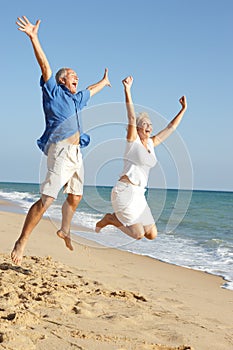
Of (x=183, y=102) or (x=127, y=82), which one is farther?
(x=183, y=102)

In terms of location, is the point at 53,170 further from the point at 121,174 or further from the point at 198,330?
the point at 198,330

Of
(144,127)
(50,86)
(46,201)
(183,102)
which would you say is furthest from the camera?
(183,102)

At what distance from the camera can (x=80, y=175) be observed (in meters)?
6.31

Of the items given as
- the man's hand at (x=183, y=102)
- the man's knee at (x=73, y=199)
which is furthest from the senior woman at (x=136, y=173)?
the man's knee at (x=73, y=199)

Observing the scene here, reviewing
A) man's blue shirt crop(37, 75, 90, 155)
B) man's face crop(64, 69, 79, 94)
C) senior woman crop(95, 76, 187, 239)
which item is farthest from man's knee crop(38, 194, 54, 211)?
man's face crop(64, 69, 79, 94)

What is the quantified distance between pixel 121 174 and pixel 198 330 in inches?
83.9

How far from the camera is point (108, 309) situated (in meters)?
5.65

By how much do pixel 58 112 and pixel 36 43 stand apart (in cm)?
86

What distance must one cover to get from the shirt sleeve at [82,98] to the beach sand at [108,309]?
7.81 ft

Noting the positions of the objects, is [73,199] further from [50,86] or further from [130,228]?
[50,86]

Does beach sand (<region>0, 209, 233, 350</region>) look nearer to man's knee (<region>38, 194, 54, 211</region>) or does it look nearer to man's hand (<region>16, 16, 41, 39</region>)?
man's knee (<region>38, 194, 54, 211</region>)

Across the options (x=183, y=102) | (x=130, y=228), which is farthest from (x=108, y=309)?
(x=183, y=102)

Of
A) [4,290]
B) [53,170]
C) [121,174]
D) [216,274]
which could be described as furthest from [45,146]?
[216,274]

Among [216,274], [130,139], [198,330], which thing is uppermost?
[130,139]
